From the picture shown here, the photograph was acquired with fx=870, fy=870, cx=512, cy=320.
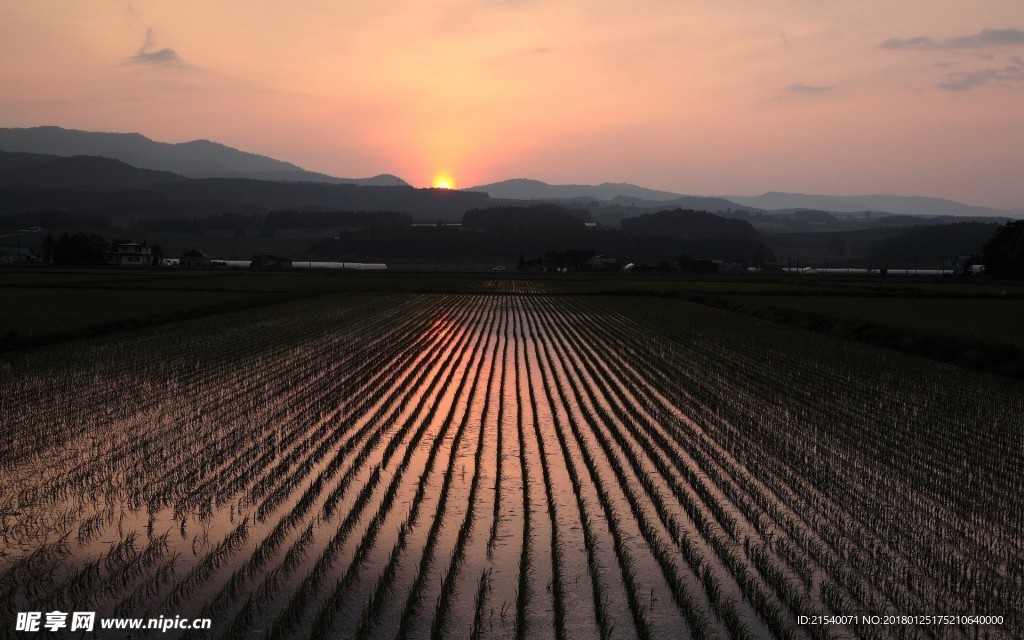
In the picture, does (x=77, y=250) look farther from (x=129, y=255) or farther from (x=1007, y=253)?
(x=1007, y=253)

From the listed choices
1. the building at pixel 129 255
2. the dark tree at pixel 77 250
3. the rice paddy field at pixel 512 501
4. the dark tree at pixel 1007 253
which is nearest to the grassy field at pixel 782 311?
the rice paddy field at pixel 512 501

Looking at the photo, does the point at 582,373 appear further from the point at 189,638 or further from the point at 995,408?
the point at 189,638

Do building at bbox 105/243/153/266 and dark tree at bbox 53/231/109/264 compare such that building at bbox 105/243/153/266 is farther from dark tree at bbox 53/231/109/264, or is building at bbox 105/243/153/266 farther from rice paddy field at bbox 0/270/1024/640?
rice paddy field at bbox 0/270/1024/640

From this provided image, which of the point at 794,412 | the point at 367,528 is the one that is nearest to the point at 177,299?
the point at 794,412

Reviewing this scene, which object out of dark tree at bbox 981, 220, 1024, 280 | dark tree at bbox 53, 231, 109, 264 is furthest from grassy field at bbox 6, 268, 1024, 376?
dark tree at bbox 53, 231, 109, 264

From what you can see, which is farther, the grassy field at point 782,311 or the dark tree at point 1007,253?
the dark tree at point 1007,253

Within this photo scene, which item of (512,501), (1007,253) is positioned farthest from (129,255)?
(512,501)

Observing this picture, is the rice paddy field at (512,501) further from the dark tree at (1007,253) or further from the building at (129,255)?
the building at (129,255)

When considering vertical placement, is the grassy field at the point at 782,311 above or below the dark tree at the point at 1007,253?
below
